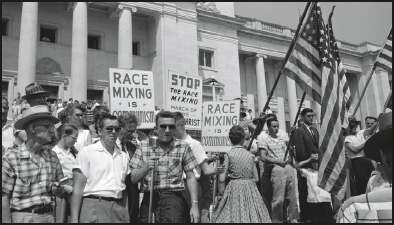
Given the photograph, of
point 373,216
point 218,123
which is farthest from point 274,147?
point 373,216

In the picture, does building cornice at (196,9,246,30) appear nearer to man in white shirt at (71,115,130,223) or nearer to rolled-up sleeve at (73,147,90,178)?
man in white shirt at (71,115,130,223)

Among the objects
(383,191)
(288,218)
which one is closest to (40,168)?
(383,191)

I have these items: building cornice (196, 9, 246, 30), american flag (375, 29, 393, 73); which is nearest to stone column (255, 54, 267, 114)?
building cornice (196, 9, 246, 30)

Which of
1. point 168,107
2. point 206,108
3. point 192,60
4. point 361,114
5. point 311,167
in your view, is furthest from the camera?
point 361,114

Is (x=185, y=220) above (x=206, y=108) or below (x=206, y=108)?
below

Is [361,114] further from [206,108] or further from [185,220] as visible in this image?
[185,220]

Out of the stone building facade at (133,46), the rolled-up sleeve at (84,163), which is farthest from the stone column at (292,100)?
the rolled-up sleeve at (84,163)

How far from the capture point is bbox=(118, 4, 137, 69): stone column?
21859 millimetres

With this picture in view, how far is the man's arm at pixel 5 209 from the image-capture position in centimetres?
319

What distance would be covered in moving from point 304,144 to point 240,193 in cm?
241

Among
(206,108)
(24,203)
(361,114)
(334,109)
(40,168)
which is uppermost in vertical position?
(361,114)

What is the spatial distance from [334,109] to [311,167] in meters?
1.69

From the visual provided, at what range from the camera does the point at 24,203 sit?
11.1ft

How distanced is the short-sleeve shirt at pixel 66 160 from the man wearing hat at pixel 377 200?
13.0 ft
